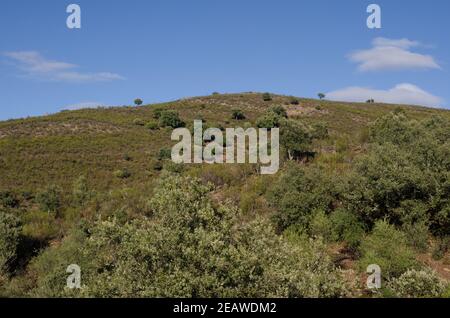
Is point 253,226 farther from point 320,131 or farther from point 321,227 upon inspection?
point 320,131

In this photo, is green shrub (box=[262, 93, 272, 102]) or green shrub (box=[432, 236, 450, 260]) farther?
green shrub (box=[262, 93, 272, 102])

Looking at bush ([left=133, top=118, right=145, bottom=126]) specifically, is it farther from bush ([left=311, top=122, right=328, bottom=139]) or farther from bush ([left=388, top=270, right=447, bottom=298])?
bush ([left=388, top=270, right=447, bottom=298])

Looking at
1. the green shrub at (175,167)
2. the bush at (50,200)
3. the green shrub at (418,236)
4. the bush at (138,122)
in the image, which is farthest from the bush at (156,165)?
the green shrub at (418,236)

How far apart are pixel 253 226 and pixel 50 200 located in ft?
88.1

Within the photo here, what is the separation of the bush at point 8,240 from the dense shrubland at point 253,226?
8 cm

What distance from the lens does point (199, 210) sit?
1437cm

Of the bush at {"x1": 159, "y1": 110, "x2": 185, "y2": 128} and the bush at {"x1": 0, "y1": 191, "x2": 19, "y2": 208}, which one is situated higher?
the bush at {"x1": 159, "y1": 110, "x2": 185, "y2": 128}

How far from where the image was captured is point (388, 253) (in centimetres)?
1948

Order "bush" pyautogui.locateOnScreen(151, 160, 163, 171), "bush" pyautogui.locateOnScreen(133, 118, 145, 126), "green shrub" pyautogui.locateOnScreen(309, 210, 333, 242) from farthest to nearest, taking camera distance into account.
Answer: "bush" pyautogui.locateOnScreen(133, 118, 145, 126)
"bush" pyautogui.locateOnScreen(151, 160, 163, 171)
"green shrub" pyautogui.locateOnScreen(309, 210, 333, 242)

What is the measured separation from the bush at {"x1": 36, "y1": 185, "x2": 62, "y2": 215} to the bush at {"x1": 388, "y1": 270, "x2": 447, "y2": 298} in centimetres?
2792

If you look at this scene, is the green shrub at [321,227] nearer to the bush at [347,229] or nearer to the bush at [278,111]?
the bush at [347,229]

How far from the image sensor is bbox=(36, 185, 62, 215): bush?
36.1m

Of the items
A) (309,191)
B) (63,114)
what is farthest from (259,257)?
(63,114)

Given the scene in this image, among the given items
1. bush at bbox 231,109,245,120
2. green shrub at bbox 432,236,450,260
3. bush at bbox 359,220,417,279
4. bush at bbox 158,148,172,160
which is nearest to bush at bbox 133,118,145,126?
bush at bbox 231,109,245,120
